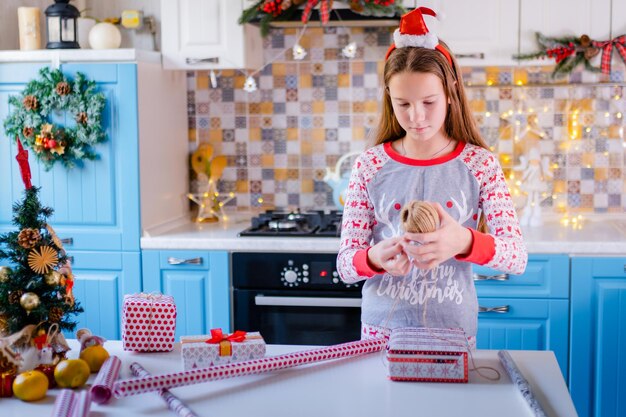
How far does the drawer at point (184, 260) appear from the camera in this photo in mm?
3234

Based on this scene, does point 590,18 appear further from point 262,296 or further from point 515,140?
point 262,296

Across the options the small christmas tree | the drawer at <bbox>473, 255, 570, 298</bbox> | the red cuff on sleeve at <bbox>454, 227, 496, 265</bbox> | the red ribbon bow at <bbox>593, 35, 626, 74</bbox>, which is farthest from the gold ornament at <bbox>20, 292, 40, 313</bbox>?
the red ribbon bow at <bbox>593, 35, 626, 74</bbox>

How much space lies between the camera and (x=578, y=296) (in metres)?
3.07

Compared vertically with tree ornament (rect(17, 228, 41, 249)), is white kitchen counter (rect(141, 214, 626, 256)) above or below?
below

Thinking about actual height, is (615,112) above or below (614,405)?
above

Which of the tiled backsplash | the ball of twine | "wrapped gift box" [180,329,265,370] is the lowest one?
"wrapped gift box" [180,329,265,370]

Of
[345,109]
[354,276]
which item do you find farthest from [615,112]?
[354,276]

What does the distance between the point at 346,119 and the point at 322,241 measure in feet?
2.65

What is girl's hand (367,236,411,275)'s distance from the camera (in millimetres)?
1658

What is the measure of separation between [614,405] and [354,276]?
1729mm

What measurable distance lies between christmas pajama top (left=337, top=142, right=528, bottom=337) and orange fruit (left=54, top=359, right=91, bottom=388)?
0.58 m

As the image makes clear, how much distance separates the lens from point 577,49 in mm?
3268

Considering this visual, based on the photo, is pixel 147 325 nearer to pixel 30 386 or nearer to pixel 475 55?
pixel 30 386

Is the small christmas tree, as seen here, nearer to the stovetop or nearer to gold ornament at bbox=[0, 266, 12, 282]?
gold ornament at bbox=[0, 266, 12, 282]
